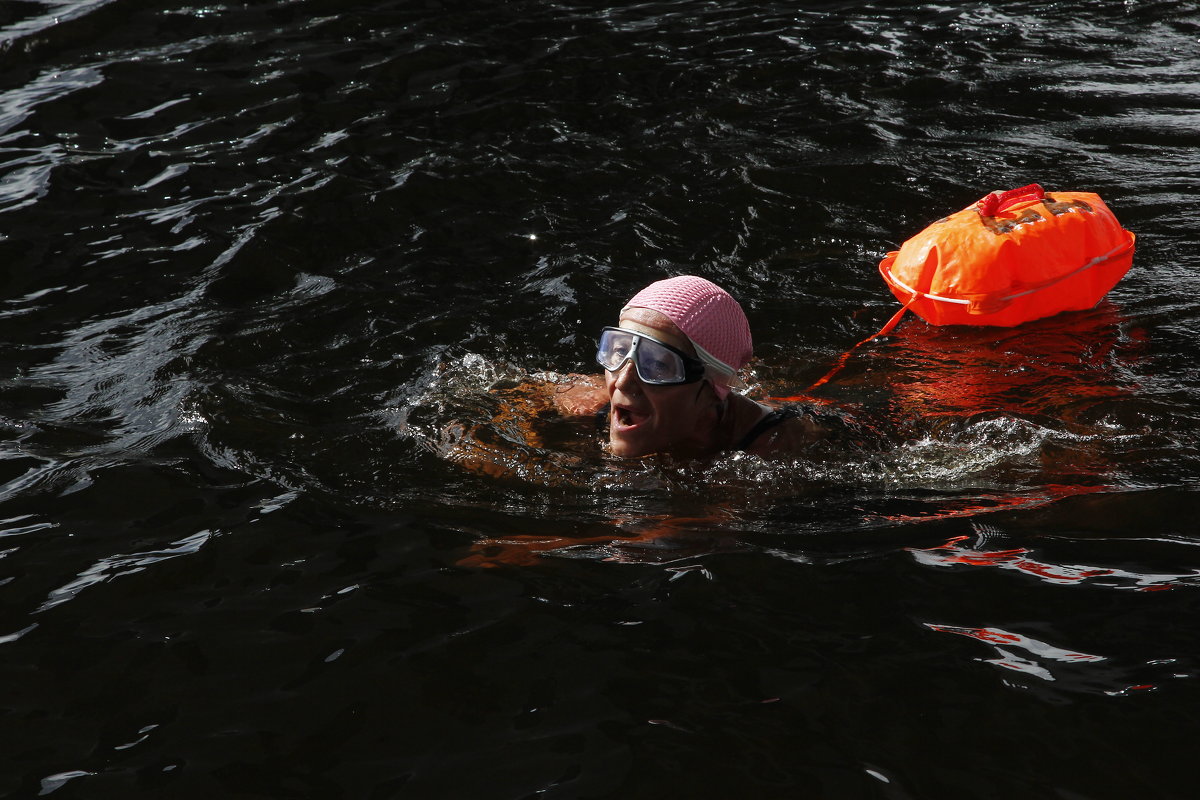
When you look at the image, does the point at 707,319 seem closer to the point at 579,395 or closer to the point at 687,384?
the point at 687,384

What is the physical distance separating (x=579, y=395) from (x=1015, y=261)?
9.71ft

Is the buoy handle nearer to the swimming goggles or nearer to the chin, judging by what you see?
the swimming goggles

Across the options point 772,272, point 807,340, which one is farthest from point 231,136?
point 807,340

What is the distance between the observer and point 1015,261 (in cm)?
689

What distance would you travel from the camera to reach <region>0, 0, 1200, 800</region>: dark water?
12.7 feet

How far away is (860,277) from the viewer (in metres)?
8.64

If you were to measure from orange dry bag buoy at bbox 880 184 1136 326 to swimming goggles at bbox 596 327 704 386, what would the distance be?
223 centimetres

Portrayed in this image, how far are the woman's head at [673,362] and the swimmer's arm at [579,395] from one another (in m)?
0.59

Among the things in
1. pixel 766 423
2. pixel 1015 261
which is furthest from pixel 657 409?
pixel 1015 261

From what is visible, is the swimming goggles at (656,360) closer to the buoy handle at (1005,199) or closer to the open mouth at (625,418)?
the open mouth at (625,418)

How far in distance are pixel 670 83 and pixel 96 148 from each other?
638cm

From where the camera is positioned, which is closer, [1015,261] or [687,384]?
[687,384]

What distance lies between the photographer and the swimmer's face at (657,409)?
5.76 meters

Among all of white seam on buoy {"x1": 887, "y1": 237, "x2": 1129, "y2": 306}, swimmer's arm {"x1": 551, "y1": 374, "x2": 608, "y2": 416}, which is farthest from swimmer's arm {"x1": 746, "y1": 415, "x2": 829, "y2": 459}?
white seam on buoy {"x1": 887, "y1": 237, "x2": 1129, "y2": 306}
